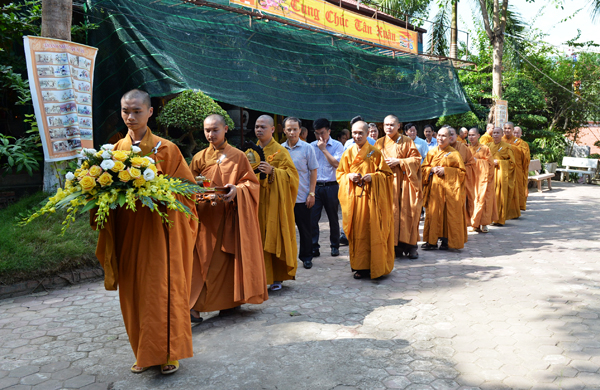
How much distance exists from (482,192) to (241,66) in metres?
5.38

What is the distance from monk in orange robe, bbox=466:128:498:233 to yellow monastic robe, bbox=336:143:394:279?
3652mm

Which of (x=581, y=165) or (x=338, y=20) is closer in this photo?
(x=338, y=20)

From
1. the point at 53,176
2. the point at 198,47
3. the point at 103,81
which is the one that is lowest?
the point at 53,176

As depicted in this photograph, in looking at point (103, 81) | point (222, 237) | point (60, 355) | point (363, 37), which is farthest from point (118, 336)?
point (363, 37)

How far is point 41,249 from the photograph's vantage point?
580 cm

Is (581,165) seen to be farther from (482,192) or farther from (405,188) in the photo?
(405,188)

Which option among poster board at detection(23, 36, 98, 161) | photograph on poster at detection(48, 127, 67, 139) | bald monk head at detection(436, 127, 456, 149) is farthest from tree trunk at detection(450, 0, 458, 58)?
photograph on poster at detection(48, 127, 67, 139)

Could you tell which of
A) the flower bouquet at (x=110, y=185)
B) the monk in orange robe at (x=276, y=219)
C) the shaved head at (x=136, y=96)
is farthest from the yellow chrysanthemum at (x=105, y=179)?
the monk in orange robe at (x=276, y=219)

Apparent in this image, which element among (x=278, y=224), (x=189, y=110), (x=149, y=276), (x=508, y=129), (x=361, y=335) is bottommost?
(x=361, y=335)

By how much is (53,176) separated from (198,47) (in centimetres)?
356

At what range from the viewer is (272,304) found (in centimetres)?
488

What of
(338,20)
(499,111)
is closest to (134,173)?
(338,20)

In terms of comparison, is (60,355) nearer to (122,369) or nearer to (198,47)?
(122,369)

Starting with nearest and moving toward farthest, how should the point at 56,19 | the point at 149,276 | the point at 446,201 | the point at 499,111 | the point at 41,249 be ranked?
the point at 149,276, the point at 41,249, the point at 56,19, the point at 446,201, the point at 499,111
